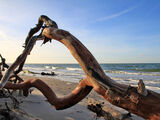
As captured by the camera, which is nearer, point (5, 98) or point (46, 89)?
point (46, 89)

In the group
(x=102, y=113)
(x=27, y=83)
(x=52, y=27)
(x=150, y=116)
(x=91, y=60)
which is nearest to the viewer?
(x=150, y=116)

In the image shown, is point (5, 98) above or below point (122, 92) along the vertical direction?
below

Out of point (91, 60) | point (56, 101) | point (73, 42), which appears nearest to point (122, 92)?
point (91, 60)

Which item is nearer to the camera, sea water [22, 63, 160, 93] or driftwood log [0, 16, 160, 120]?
driftwood log [0, 16, 160, 120]

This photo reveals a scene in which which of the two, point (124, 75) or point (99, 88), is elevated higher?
point (99, 88)

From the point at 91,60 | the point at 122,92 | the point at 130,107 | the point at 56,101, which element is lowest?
the point at 56,101

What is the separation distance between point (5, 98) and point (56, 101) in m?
3.33

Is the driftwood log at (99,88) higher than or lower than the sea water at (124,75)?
higher

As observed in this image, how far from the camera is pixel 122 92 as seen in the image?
118 centimetres

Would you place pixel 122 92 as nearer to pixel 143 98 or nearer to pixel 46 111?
pixel 143 98

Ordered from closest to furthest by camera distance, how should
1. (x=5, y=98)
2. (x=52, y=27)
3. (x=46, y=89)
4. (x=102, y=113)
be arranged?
(x=52, y=27), (x=46, y=89), (x=102, y=113), (x=5, y=98)

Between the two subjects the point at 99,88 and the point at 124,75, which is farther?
the point at 124,75

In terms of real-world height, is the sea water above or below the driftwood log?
below

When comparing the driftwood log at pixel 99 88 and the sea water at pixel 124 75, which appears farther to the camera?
the sea water at pixel 124 75
